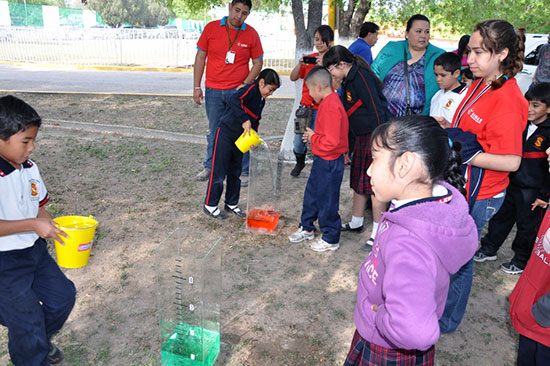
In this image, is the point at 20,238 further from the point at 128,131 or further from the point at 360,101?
the point at 128,131

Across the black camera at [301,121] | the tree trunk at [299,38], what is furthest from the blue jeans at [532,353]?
the tree trunk at [299,38]

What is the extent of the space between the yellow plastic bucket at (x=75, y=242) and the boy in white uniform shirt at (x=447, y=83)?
2.82m

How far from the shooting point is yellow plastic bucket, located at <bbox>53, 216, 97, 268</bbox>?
2881 mm

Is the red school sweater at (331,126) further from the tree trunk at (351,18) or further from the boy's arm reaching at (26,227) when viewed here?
the tree trunk at (351,18)

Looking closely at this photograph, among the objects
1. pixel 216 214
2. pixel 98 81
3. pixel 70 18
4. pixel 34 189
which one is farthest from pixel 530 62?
pixel 70 18

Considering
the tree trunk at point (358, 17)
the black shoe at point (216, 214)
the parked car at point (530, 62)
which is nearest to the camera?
the black shoe at point (216, 214)

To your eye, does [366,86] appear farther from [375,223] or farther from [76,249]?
[76,249]

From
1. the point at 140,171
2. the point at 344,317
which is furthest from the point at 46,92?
the point at 344,317

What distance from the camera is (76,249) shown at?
293cm

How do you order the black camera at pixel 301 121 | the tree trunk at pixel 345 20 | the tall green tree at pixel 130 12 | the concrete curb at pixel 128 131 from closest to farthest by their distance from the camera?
the black camera at pixel 301 121, the concrete curb at pixel 128 131, the tree trunk at pixel 345 20, the tall green tree at pixel 130 12

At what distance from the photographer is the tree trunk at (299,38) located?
6.54m

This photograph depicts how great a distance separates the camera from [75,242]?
2.91 m

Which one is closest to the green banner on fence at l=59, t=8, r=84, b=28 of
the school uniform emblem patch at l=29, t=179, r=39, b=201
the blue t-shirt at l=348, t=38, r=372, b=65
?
the blue t-shirt at l=348, t=38, r=372, b=65

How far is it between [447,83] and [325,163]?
4.09 feet
